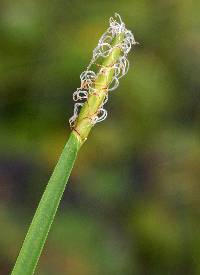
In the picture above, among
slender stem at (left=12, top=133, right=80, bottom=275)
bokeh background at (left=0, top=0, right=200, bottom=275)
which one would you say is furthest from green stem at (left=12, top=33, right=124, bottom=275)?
bokeh background at (left=0, top=0, right=200, bottom=275)

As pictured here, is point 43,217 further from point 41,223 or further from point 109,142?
point 109,142

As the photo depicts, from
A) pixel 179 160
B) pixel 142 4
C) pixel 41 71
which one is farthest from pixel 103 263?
pixel 142 4

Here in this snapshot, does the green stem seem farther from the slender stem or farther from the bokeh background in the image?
the bokeh background

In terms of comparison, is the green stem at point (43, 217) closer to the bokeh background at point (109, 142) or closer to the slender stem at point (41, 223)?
the slender stem at point (41, 223)

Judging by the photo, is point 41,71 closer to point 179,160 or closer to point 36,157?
point 36,157

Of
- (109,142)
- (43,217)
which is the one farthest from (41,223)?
(109,142)

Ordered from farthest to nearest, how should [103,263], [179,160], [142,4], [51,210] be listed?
[142,4] < [179,160] < [103,263] < [51,210]

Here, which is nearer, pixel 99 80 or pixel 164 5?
pixel 99 80
